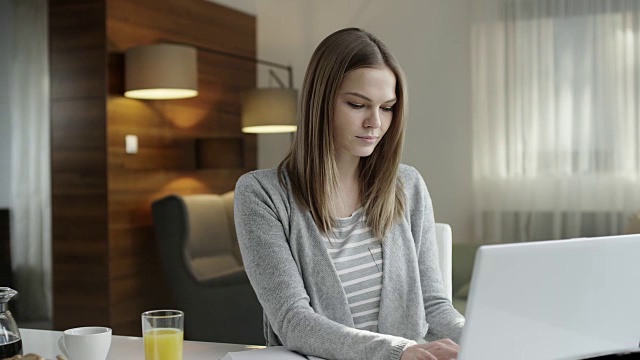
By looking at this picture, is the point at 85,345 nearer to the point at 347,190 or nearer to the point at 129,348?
the point at 129,348

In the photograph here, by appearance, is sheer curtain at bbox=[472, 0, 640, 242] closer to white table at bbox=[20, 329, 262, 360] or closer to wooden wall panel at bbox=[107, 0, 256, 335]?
wooden wall panel at bbox=[107, 0, 256, 335]

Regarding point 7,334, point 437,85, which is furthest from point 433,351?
point 437,85

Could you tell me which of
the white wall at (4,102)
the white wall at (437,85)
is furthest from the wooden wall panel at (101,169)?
the white wall at (437,85)

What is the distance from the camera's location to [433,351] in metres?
1.17

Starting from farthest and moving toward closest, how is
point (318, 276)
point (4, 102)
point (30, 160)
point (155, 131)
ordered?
point (155, 131)
point (30, 160)
point (4, 102)
point (318, 276)

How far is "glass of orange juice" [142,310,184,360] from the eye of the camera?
1203 mm

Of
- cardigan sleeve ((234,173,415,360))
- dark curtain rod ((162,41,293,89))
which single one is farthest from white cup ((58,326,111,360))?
dark curtain rod ((162,41,293,89))

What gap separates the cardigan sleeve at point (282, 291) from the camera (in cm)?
129

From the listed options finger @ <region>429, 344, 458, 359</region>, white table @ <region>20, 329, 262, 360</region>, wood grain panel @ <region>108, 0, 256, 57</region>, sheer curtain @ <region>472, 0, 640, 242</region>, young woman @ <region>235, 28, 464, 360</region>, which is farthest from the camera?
sheer curtain @ <region>472, 0, 640, 242</region>

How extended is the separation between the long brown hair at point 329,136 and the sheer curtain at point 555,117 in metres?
3.74

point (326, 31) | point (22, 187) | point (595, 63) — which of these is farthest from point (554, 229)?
point (22, 187)

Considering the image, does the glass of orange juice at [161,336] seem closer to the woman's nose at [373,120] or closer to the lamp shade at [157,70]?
the woman's nose at [373,120]

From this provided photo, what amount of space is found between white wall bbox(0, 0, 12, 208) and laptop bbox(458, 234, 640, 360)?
3.92 m

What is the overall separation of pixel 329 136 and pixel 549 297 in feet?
2.34
